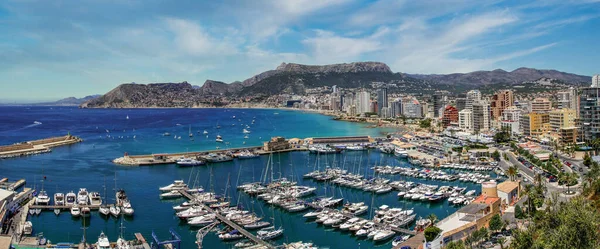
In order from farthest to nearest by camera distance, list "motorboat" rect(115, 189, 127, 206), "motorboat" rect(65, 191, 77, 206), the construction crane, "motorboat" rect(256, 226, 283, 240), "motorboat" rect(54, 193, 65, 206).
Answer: "motorboat" rect(65, 191, 77, 206), "motorboat" rect(54, 193, 65, 206), "motorboat" rect(115, 189, 127, 206), "motorboat" rect(256, 226, 283, 240), the construction crane

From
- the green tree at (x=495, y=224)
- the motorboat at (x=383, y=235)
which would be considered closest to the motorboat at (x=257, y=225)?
the motorboat at (x=383, y=235)

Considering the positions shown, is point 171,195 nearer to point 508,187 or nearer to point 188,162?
point 188,162

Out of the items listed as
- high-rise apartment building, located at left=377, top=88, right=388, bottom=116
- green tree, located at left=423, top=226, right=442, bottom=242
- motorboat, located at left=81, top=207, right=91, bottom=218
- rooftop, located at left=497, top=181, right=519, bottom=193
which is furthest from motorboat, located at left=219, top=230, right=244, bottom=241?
high-rise apartment building, located at left=377, top=88, right=388, bottom=116

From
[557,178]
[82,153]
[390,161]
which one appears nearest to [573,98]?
[390,161]

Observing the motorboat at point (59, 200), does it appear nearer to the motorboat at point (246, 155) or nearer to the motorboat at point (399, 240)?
the motorboat at point (399, 240)

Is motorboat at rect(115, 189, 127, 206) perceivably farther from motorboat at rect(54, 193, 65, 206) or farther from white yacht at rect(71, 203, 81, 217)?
motorboat at rect(54, 193, 65, 206)

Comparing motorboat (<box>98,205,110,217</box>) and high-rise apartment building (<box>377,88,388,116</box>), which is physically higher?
high-rise apartment building (<box>377,88,388,116</box>)

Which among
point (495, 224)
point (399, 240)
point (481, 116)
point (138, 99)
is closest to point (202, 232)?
point (399, 240)

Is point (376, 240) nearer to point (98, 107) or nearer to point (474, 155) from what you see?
point (474, 155)
